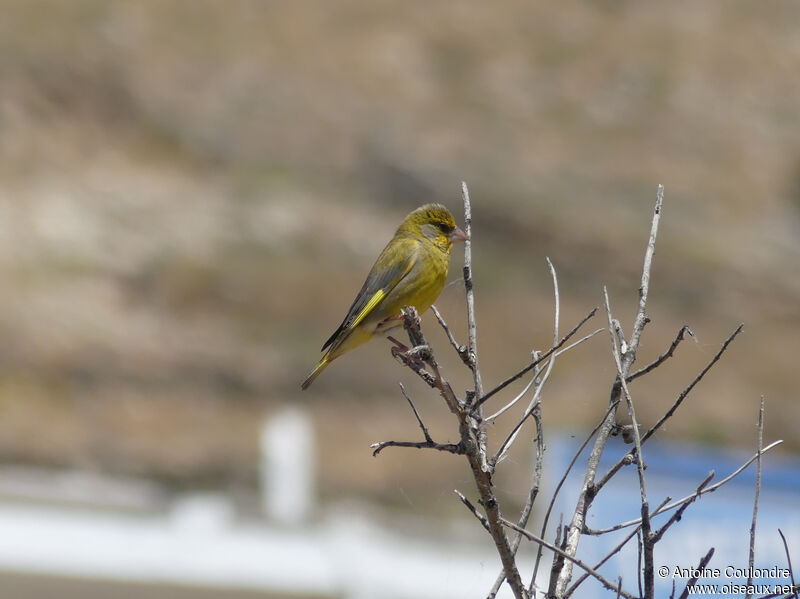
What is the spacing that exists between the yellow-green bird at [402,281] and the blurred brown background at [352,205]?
12640 millimetres

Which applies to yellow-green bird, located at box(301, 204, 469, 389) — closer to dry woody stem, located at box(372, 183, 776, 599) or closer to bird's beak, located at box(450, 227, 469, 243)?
bird's beak, located at box(450, 227, 469, 243)

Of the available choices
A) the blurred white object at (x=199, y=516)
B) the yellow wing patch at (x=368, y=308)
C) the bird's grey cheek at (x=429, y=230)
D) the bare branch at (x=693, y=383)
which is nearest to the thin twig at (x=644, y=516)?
the bare branch at (x=693, y=383)

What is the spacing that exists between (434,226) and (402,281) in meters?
0.45

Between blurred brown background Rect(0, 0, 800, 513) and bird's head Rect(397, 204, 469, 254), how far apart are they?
41.4 ft

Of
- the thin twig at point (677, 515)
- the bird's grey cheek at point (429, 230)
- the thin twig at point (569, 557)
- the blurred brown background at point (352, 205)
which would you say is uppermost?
the blurred brown background at point (352, 205)

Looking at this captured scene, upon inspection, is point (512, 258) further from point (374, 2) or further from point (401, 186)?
point (374, 2)

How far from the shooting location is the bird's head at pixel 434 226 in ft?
21.8

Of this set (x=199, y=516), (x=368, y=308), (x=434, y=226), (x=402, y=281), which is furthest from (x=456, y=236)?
(x=199, y=516)

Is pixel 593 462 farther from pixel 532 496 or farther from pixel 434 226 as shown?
pixel 434 226

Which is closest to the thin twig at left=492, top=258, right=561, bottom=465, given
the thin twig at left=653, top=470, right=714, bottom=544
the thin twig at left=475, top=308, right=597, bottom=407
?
the thin twig at left=475, top=308, right=597, bottom=407

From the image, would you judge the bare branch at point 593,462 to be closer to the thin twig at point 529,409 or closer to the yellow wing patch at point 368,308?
the thin twig at point 529,409

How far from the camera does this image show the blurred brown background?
26.9 meters

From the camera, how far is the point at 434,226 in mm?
6723

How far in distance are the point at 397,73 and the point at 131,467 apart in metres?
25.3
